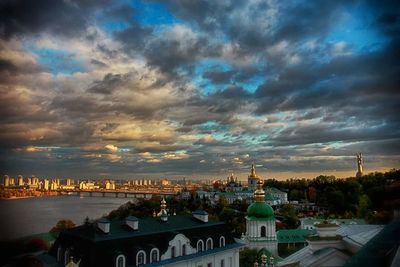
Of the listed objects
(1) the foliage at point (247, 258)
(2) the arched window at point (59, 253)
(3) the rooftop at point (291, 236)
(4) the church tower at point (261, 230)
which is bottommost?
(3) the rooftop at point (291, 236)

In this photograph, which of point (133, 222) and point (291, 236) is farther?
point (291, 236)

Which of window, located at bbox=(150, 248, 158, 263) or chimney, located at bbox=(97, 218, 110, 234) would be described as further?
window, located at bbox=(150, 248, 158, 263)

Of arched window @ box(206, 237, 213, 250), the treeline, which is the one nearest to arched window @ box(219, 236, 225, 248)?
arched window @ box(206, 237, 213, 250)

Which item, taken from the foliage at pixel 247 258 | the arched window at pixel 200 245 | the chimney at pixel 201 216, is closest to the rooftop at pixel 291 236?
the foliage at pixel 247 258

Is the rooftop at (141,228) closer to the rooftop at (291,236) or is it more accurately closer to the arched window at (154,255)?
the arched window at (154,255)

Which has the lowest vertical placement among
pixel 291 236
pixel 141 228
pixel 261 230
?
pixel 291 236

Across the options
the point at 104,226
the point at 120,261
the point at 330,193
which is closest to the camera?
the point at 120,261

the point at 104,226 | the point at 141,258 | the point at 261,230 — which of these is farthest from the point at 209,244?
the point at 261,230

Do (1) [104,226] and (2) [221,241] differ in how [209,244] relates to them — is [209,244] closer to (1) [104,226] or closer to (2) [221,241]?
(2) [221,241]

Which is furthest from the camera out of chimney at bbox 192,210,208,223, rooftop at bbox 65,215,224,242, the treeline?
the treeline

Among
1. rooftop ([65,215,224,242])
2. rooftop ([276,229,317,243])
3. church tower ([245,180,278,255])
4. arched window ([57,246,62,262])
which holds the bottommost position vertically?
rooftop ([276,229,317,243])

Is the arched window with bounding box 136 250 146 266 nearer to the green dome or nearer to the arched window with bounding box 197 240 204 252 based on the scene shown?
the arched window with bounding box 197 240 204 252

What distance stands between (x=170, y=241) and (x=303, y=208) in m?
16.5

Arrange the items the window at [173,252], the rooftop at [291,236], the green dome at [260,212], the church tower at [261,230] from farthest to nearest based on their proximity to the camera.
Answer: the rooftop at [291,236] < the green dome at [260,212] < the church tower at [261,230] < the window at [173,252]
